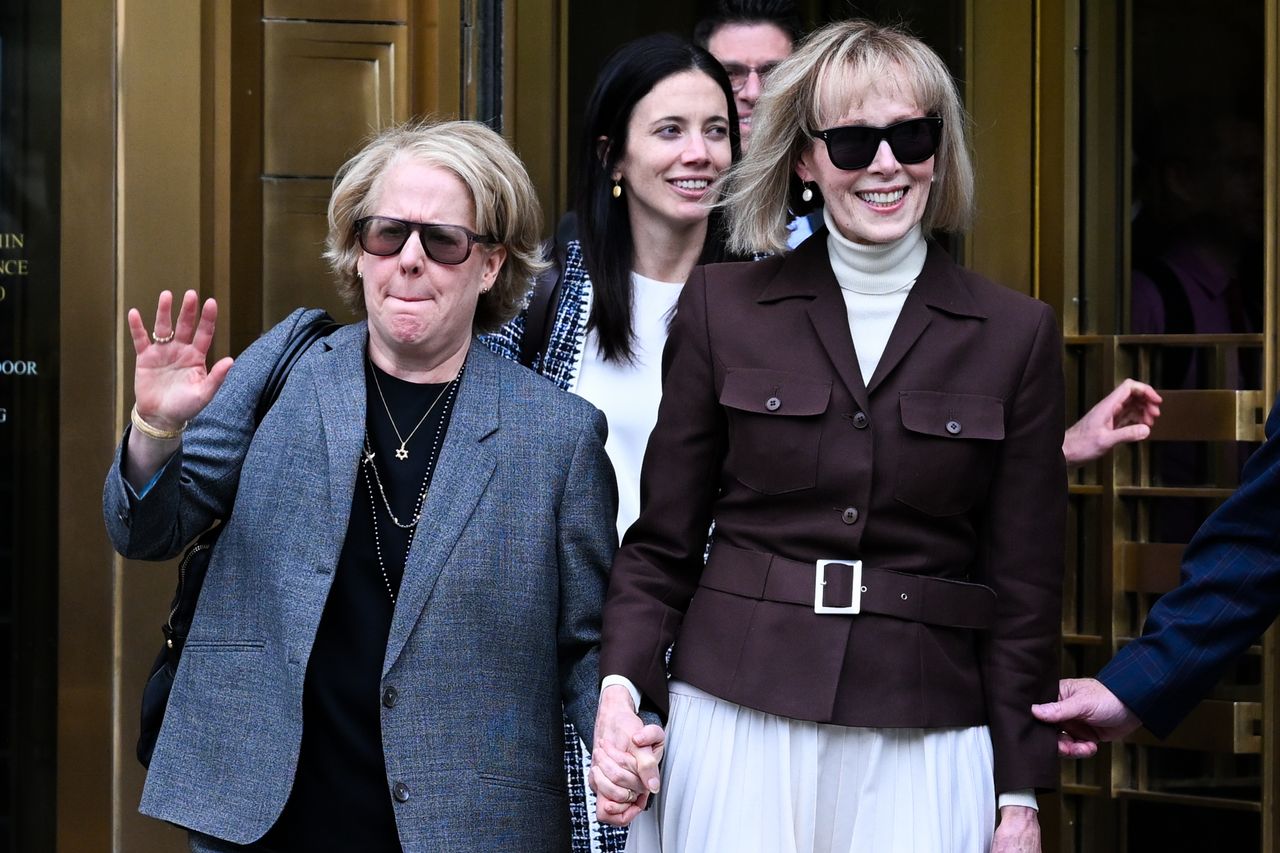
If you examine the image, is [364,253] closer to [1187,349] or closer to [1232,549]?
[1232,549]

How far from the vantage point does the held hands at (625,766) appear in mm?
2779

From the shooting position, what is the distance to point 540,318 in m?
4.00

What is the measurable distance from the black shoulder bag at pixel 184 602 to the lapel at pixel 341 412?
8 cm

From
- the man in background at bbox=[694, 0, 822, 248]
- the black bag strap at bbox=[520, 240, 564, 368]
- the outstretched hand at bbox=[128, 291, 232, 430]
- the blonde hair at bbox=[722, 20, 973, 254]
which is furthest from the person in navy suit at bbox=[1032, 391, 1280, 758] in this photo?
the man in background at bbox=[694, 0, 822, 248]

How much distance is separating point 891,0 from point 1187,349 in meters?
1.61

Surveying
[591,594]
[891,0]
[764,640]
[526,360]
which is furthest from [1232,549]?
[891,0]

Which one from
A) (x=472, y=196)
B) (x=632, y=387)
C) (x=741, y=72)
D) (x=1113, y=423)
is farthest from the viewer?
(x=741, y=72)

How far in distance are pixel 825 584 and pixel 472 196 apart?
99 centimetres

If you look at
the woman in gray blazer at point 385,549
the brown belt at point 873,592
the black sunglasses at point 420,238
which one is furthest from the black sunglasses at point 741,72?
the brown belt at point 873,592

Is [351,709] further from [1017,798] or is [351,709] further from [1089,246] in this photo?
[1089,246]

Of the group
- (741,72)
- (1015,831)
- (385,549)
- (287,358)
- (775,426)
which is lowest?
(1015,831)

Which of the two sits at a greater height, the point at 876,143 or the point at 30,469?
the point at 876,143

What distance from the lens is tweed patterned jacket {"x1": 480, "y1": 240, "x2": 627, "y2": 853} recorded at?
12.5 ft

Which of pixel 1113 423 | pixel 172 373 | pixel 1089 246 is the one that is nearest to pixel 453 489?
pixel 172 373
